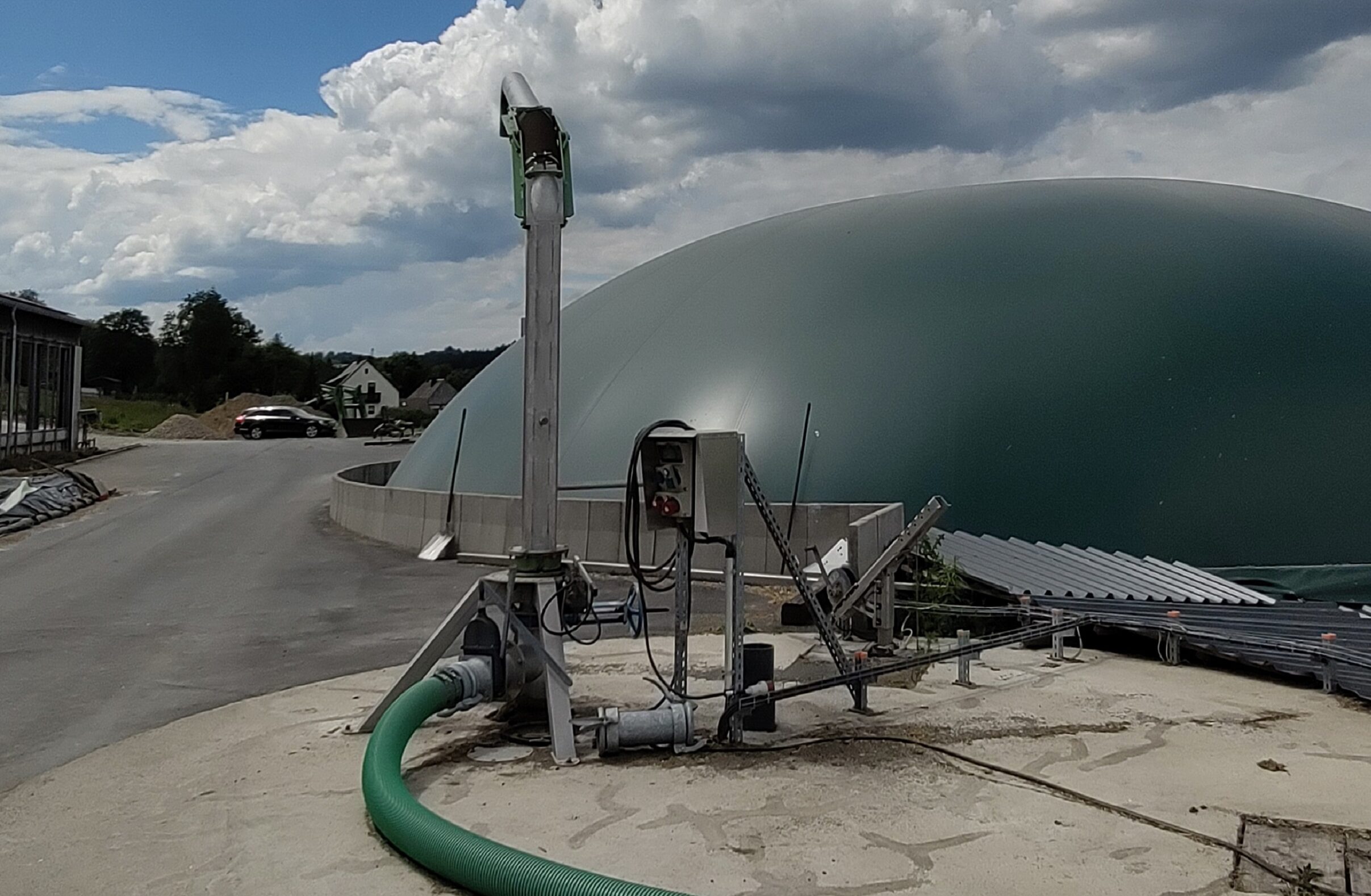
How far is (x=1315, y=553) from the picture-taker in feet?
45.3

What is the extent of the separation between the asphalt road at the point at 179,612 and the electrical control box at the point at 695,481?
163 inches

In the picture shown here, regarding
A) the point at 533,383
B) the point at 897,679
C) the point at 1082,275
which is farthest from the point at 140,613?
the point at 1082,275

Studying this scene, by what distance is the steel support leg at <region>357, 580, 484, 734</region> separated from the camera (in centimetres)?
806

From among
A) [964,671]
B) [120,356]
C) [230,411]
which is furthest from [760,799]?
[120,356]

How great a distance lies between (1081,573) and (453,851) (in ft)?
31.4

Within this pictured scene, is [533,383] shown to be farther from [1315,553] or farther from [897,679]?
[1315,553]

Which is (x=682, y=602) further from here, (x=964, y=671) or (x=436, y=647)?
(x=964, y=671)

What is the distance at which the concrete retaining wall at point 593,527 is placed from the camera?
13.6 m

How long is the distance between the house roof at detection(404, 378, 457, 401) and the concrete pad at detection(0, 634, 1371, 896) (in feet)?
274

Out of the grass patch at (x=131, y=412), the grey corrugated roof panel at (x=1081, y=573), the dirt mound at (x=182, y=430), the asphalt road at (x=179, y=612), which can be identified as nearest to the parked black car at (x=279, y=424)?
the dirt mound at (x=182, y=430)

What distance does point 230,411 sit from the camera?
65.2m

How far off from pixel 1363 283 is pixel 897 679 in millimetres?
11853

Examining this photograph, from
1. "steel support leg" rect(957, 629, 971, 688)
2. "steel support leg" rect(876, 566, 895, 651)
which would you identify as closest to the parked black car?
"steel support leg" rect(876, 566, 895, 651)

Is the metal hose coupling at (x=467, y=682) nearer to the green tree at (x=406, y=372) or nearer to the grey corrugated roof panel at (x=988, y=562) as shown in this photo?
the grey corrugated roof panel at (x=988, y=562)
